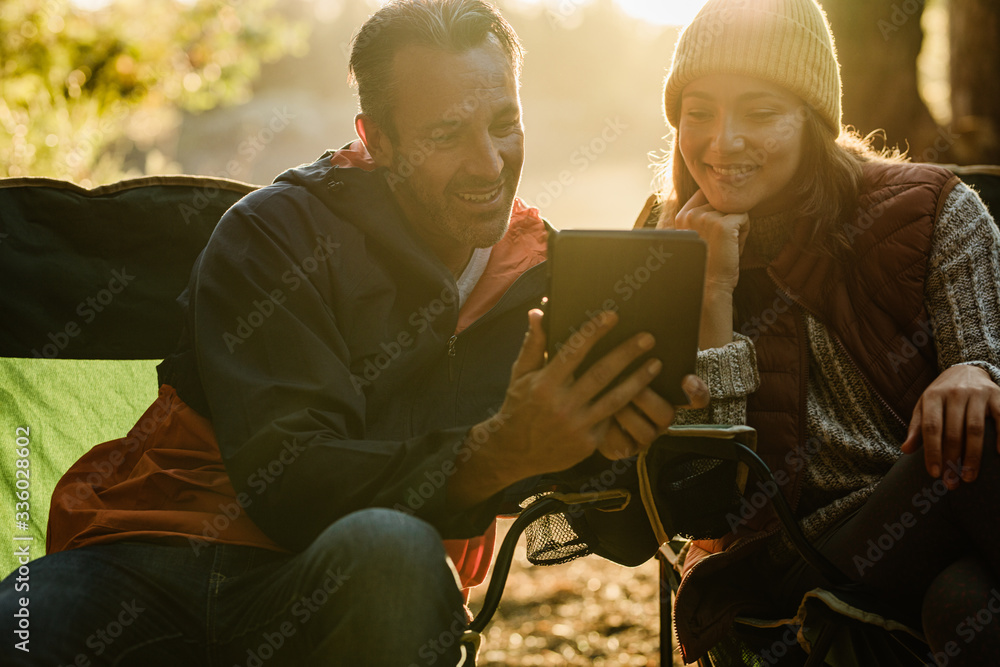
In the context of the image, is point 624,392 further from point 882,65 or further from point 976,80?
point 976,80

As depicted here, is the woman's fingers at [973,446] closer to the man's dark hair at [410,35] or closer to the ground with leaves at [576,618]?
the man's dark hair at [410,35]

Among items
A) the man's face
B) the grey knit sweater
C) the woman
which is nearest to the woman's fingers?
the woman

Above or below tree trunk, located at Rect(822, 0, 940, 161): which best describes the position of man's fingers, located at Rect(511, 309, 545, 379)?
below

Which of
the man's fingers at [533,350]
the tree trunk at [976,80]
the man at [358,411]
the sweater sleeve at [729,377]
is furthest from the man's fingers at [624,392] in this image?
the tree trunk at [976,80]

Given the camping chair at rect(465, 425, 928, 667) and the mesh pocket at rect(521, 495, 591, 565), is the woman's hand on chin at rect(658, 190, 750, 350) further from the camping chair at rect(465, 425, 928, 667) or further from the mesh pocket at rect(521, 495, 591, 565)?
the mesh pocket at rect(521, 495, 591, 565)

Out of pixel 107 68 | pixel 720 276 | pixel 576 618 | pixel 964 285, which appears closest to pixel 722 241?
pixel 720 276

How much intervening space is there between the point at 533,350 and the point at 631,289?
182 millimetres

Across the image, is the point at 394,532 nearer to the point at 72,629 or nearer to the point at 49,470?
the point at 72,629

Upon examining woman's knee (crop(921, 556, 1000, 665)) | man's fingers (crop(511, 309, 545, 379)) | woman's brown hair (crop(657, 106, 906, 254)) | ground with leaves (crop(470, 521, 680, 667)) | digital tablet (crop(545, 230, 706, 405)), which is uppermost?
woman's brown hair (crop(657, 106, 906, 254))

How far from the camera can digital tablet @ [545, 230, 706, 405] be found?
1.26 meters

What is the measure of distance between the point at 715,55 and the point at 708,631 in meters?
1.26

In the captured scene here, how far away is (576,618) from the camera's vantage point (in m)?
3.56

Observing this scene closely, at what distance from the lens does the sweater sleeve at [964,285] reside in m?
1.73

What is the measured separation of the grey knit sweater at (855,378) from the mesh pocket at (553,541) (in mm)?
359
